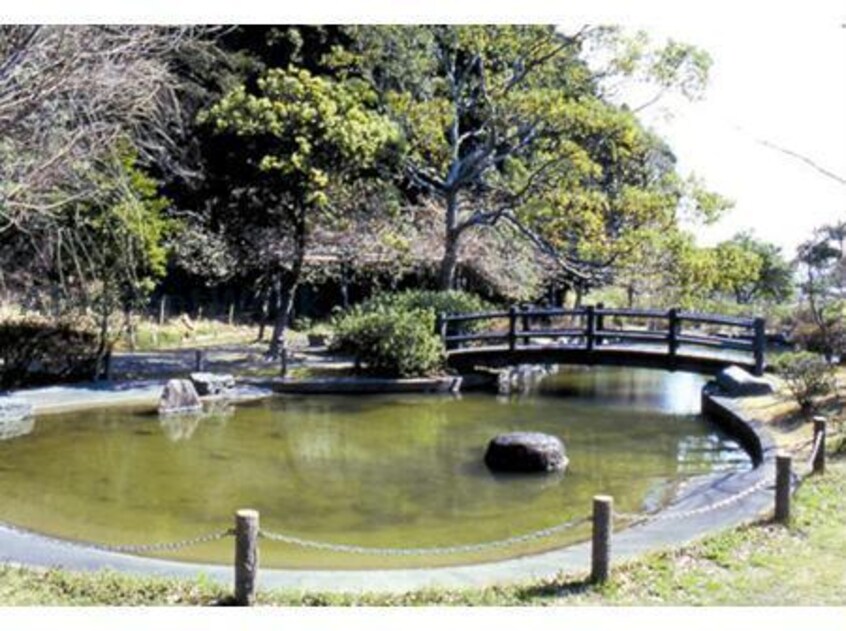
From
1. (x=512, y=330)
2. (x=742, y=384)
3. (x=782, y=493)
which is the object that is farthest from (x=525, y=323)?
(x=782, y=493)

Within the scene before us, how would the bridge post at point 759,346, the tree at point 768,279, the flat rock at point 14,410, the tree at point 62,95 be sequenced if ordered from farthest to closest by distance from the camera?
the tree at point 768,279 → the bridge post at point 759,346 → the flat rock at point 14,410 → the tree at point 62,95

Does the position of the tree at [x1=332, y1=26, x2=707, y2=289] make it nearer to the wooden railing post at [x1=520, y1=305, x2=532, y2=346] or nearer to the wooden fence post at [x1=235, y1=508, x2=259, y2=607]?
the wooden railing post at [x1=520, y1=305, x2=532, y2=346]

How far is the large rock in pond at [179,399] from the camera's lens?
13.3m

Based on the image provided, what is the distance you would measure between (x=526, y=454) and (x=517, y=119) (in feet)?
30.9

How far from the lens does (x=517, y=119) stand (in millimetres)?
18172

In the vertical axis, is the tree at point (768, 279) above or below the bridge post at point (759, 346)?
above

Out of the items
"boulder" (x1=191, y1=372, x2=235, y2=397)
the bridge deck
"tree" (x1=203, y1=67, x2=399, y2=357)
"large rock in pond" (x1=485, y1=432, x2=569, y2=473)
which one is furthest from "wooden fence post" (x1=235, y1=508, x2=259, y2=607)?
the bridge deck

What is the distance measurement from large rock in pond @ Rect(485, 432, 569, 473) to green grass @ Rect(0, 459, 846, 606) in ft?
11.3

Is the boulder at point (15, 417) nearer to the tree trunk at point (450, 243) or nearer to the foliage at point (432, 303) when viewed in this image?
the foliage at point (432, 303)

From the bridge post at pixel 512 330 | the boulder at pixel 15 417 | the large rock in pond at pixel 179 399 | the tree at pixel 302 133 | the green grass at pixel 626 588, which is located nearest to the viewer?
the green grass at pixel 626 588

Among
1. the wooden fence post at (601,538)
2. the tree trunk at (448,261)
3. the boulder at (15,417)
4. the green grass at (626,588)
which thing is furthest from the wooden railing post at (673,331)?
the wooden fence post at (601,538)

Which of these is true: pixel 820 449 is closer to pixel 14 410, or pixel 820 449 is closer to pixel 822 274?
pixel 14 410

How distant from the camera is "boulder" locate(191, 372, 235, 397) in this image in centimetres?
1434

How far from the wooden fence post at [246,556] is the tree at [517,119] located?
504 inches
